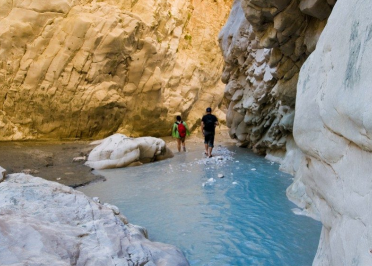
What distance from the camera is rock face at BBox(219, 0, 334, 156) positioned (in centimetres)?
627

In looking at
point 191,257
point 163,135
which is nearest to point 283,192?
point 191,257

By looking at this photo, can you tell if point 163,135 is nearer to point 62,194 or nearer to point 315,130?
point 62,194

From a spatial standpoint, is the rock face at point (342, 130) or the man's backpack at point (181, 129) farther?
the man's backpack at point (181, 129)

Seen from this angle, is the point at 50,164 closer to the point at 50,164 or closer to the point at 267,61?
the point at 50,164

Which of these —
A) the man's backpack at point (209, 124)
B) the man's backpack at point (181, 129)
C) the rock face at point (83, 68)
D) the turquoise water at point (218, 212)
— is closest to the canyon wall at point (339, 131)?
the turquoise water at point (218, 212)

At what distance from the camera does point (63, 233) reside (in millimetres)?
2850

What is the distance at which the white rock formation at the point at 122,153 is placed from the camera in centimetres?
966

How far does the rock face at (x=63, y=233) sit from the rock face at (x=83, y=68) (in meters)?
11.7

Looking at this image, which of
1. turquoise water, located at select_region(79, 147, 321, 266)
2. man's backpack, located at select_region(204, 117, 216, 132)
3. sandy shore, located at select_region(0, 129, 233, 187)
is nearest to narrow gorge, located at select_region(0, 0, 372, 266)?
turquoise water, located at select_region(79, 147, 321, 266)

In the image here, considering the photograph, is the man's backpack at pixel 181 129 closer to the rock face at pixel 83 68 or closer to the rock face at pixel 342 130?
the rock face at pixel 83 68

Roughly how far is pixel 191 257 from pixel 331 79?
2640 mm

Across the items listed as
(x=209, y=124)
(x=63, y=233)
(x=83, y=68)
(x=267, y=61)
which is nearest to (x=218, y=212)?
(x=63, y=233)

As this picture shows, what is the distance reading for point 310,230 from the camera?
14.2ft

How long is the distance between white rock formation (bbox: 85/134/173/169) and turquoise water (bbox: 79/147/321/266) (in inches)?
22.4
